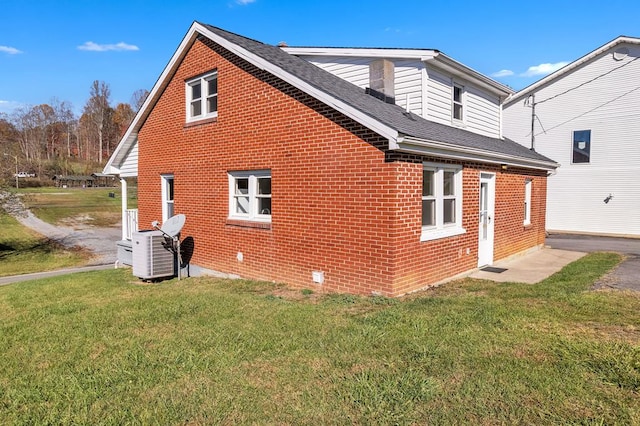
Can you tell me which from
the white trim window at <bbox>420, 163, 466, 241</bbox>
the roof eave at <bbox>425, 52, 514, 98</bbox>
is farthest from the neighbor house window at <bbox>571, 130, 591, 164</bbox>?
the white trim window at <bbox>420, 163, 466, 241</bbox>

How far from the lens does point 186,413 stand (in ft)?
11.6

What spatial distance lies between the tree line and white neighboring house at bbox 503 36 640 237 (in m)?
76.7

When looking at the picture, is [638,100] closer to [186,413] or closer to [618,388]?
[618,388]

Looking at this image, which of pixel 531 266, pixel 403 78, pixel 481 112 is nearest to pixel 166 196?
pixel 403 78

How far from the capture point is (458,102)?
1128cm

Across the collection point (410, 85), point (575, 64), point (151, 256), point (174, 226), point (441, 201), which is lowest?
point (151, 256)

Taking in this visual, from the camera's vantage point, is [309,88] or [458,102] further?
[458,102]

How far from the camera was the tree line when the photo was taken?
273 ft

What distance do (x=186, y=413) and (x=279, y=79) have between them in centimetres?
675

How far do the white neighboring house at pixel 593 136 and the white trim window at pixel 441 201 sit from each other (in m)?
16.0

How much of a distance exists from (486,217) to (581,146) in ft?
48.8

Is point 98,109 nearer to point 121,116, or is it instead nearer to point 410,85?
point 121,116

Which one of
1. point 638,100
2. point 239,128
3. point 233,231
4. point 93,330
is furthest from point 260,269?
point 638,100

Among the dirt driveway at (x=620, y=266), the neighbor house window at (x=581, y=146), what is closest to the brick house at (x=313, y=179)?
the dirt driveway at (x=620, y=266)
